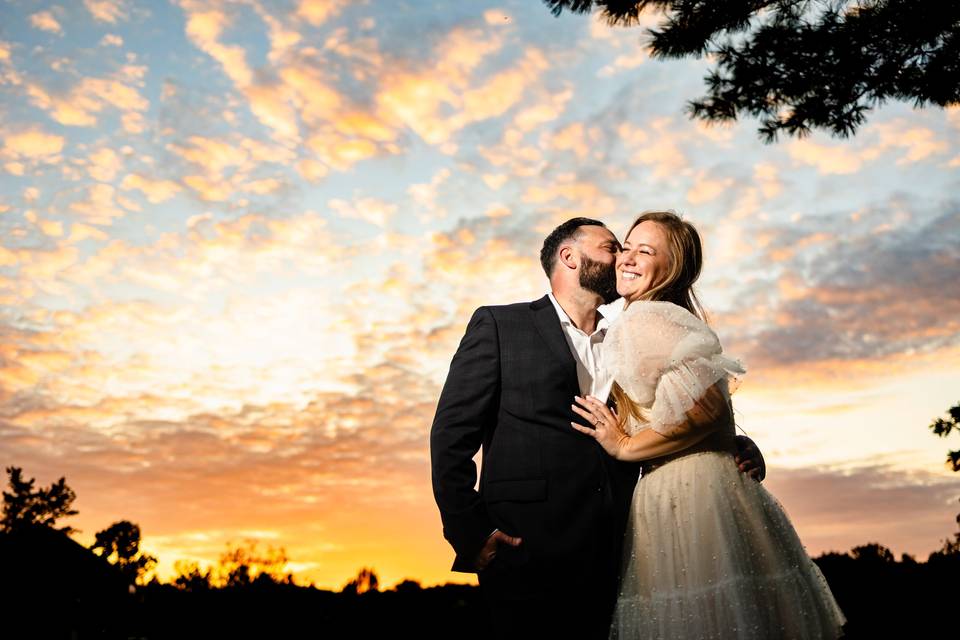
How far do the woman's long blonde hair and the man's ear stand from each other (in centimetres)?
Result: 61

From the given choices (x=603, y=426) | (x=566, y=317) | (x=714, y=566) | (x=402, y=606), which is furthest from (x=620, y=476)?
(x=402, y=606)

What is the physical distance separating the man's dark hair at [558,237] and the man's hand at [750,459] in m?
1.36

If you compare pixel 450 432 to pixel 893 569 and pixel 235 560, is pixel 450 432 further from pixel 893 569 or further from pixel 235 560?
pixel 235 560

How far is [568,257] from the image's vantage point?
13.8 ft

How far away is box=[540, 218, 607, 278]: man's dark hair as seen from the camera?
4.28 meters

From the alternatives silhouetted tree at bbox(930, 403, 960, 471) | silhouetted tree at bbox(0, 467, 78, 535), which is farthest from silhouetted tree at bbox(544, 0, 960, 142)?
silhouetted tree at bbox(0, 467, 78, 535)

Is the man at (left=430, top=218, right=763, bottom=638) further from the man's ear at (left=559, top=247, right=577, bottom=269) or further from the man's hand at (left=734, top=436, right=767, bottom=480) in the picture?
the man's ear at (left=559, top=247, right=577, bottom=269)

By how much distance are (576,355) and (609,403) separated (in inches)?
11.9

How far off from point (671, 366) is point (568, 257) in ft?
3.77

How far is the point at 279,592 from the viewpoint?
9281 millimetres

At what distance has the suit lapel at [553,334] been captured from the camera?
12.2 feet

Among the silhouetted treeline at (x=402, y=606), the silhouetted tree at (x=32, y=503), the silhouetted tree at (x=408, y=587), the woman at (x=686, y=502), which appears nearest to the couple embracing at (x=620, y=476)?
the woman at (x=686, y=502)

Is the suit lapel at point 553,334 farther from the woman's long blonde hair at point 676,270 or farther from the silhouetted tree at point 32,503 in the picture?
the silhouetted tree at point 32,503

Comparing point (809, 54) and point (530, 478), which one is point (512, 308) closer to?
point (530, 478)
